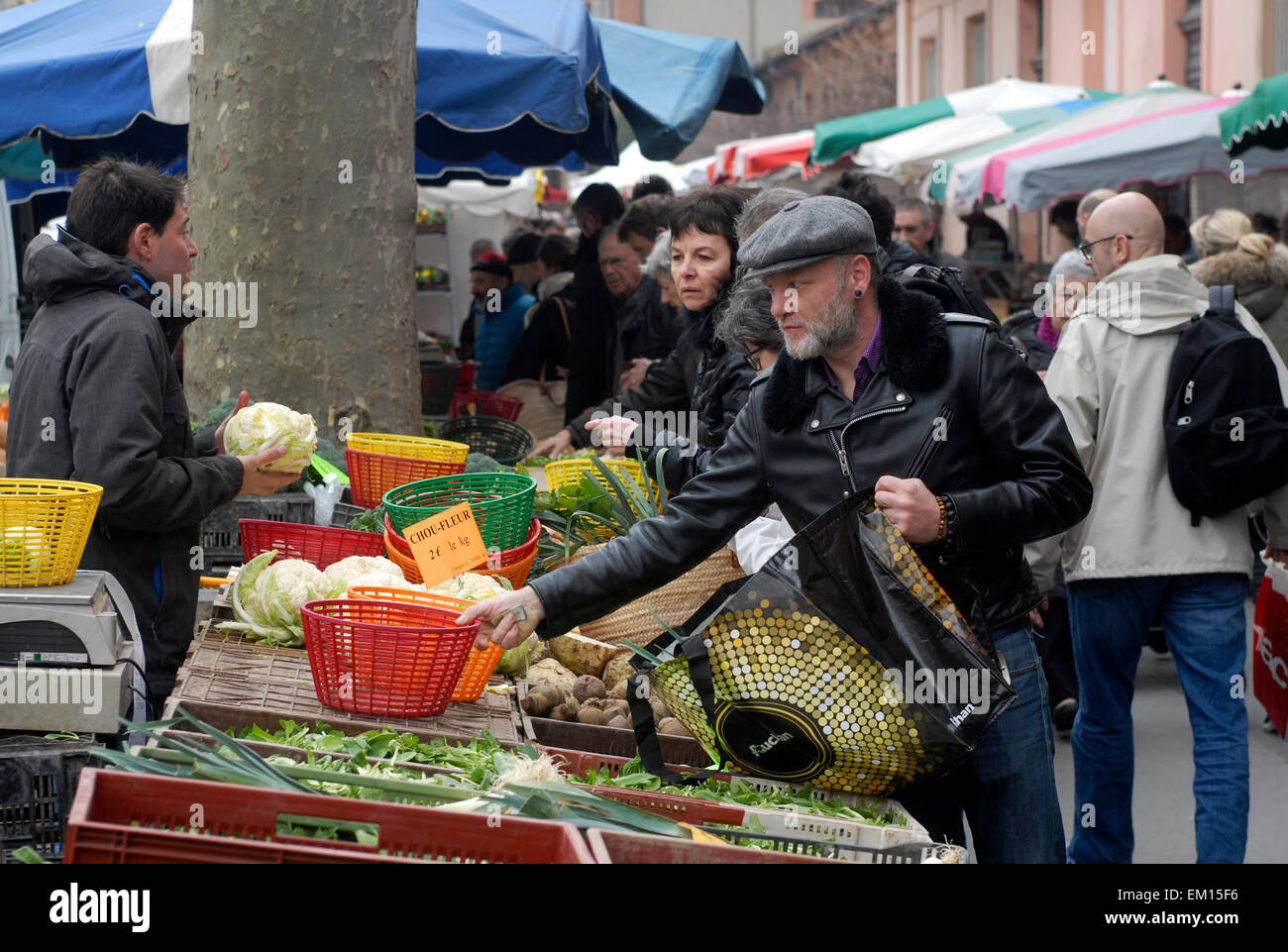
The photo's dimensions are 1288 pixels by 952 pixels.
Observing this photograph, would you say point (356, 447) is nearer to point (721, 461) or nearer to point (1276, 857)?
point (721, 461)

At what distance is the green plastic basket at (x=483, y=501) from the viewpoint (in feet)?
13.6

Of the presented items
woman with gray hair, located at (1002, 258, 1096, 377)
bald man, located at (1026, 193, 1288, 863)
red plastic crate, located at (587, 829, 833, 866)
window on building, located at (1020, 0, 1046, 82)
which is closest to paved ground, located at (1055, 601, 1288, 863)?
bald man, located at (1026, 193, 1288, 863)

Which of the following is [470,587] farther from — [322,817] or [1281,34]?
[1281,34]

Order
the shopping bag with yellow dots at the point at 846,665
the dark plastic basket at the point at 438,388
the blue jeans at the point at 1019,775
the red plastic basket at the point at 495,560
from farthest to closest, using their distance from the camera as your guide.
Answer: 1. the dark plastic basket at the point at 438,388
2. the red plastic basket at the point at 495,560
3. the blue jeans at the point at 1019,775
4. the shopping bag with yellow dots at the point at 846,665

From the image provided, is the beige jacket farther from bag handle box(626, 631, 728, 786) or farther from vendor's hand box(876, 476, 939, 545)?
bag handle box(626, 631, 728, 786)

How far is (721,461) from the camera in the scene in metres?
3.36

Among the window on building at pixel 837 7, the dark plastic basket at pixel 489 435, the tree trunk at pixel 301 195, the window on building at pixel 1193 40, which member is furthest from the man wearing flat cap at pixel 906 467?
the window on building at pixel 837 7

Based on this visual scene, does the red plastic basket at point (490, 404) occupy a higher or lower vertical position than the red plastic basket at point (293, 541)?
higher

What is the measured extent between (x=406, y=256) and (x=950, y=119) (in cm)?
1134

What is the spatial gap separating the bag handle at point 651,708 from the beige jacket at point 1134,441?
7.02 ft

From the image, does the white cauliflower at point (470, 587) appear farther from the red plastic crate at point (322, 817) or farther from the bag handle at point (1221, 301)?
the bag handle at point (1221, 301)

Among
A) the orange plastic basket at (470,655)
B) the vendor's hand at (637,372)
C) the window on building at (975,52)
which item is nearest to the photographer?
the orange plastic basket at (470,655)
